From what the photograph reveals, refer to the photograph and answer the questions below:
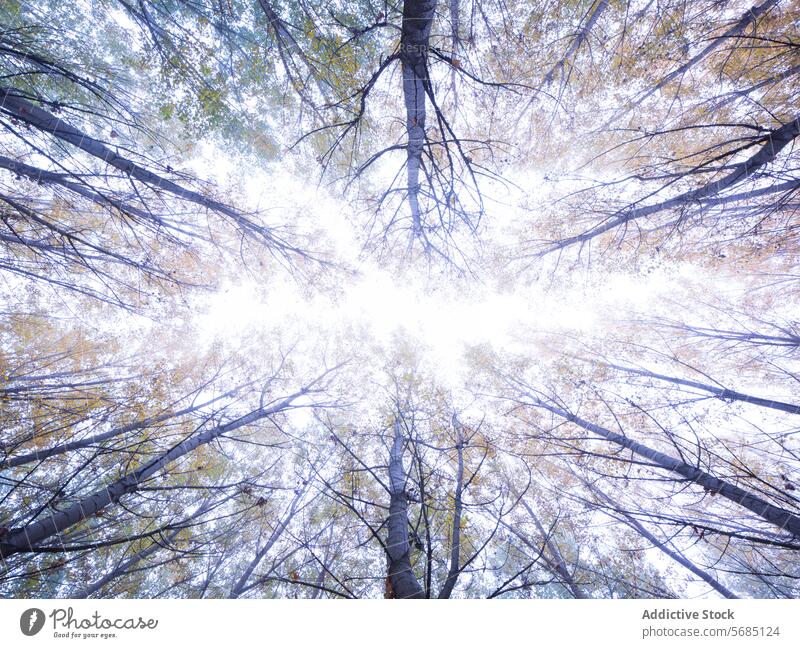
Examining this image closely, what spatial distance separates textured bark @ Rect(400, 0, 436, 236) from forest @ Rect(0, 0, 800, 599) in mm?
68

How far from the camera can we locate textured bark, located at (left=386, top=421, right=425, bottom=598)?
1.88m

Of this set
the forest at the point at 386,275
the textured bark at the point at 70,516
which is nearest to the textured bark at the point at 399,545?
the forest at the point at 386,275

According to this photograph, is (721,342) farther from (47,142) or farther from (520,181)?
(47,142)

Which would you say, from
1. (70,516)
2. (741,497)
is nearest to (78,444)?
(70,516)

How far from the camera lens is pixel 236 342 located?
5.46 meters

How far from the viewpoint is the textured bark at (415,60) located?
1682 millimetres

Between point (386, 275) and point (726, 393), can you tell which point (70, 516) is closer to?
point (386, 275)

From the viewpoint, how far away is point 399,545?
2139 mm

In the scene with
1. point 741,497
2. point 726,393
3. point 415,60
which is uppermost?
point 415,60

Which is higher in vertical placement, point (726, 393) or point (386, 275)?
point (386, 275)
